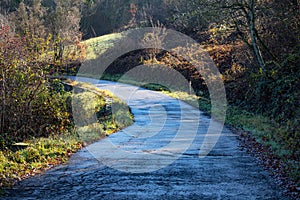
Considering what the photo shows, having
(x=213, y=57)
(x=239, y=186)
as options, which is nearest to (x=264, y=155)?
(x=239, y=186)

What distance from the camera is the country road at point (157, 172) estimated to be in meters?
6.29

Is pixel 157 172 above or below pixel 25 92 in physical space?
below

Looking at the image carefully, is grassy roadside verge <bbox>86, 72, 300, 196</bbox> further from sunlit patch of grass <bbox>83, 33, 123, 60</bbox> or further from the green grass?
sunlit patch of grass <bbox>83, 33, 123, 60</bbox>

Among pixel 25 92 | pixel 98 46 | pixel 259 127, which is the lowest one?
pixel 259 127

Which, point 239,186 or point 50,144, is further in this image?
point 50,144

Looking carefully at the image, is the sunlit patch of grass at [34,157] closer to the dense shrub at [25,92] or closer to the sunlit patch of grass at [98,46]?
the dense shrub at [25,92]

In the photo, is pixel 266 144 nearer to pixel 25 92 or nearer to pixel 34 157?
pixel 34 157

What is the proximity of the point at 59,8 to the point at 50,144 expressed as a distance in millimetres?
33835

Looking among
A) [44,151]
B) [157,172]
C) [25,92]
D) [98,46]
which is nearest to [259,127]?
[157,172]

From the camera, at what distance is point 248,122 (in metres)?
14.8

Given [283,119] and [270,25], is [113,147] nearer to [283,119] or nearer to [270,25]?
[283,119]

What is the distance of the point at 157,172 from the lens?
768 cm

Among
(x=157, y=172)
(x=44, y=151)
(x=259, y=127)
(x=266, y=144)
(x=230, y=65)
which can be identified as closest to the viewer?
(x=157, y=172)

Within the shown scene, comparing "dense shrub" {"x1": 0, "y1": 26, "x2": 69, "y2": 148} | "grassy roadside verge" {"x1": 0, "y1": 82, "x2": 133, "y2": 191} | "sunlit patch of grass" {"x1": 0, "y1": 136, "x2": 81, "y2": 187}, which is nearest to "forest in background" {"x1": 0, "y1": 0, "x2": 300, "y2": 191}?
"dense shrub" {"x1": 0, "y1": 26, "x2": 69, "y2": 148}
